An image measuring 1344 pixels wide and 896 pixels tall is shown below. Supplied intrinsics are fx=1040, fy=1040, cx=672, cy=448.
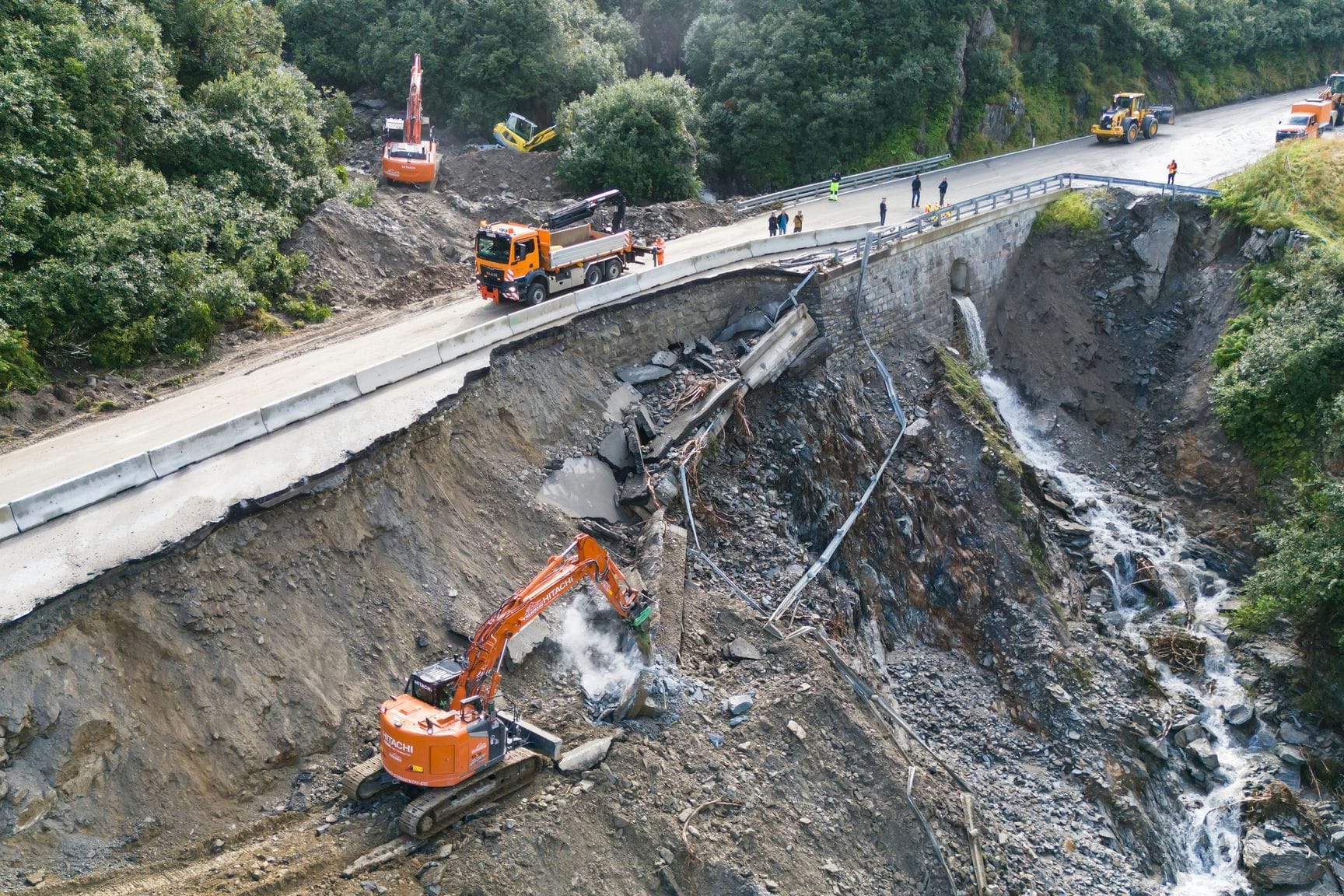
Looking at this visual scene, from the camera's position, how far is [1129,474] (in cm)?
2909

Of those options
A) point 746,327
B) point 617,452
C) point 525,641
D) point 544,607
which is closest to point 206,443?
point 525,641

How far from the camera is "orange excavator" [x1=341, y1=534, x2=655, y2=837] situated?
13.2m

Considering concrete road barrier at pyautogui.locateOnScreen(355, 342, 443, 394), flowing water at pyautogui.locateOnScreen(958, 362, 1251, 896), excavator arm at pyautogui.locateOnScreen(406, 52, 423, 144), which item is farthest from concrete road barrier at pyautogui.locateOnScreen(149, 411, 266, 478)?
excavator arm at pyautogui.locateOnScreen(406, 52, 423, 144)

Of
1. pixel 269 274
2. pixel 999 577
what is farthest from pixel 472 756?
pixel 269 274

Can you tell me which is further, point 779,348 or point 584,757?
point 779,348

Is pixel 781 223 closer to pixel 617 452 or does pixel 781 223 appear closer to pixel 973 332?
pixel 973 332

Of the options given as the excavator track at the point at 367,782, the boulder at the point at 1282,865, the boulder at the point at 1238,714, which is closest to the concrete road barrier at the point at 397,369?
the excavator track at the point at 367,782

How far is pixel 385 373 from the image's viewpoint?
63.0ft

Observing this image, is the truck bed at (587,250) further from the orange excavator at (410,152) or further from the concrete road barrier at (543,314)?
the orange excavator at (410,152)

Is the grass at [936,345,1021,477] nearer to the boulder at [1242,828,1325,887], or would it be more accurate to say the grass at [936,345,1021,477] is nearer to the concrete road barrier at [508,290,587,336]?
the boulder at [1242,828,1325,887]

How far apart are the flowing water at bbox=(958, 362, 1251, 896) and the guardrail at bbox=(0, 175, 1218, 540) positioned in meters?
5.38

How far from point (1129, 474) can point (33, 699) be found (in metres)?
26.4

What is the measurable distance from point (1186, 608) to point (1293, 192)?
1404 cm

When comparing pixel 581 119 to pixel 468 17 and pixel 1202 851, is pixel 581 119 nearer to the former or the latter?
pixel 468 17
